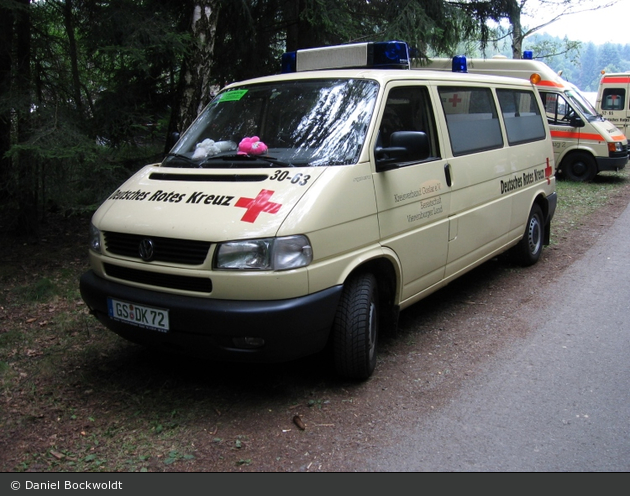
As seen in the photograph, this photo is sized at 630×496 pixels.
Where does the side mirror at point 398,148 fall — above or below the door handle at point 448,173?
above

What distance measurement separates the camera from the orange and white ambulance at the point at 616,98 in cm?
1945

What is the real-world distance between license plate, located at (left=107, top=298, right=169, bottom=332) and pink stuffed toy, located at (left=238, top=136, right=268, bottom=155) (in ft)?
4.42

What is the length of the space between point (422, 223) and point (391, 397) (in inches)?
57.0

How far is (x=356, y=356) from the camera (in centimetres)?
418

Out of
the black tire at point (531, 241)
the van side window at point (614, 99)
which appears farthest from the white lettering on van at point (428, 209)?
the van side window at point (614, 99)

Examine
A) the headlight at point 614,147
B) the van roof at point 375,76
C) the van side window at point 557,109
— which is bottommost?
the headlight at point 614,147

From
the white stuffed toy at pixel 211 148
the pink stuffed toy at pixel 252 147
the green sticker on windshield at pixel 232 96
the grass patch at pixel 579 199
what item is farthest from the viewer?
the grass patch at pixel 579 199

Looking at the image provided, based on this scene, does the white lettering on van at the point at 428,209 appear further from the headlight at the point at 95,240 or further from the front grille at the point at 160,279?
the headlight at the point at 95,240

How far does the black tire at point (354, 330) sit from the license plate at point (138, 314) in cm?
114

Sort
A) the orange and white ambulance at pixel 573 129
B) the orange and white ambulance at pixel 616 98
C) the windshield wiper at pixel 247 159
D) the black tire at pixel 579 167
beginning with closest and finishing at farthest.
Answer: the windshield wiper at pixel 247 159
the orange and white ambulance at pixel 573 129
the black tire at pixel 579 167
the orange and white ambulance at pixel 616 98

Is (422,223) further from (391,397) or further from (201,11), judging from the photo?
(201,11)

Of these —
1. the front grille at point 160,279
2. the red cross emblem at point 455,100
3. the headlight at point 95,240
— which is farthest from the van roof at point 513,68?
the front grille at point 160,279

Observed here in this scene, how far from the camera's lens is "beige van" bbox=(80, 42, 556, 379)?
372cm

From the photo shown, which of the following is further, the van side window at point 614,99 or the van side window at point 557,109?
the van side window at point 614,99
